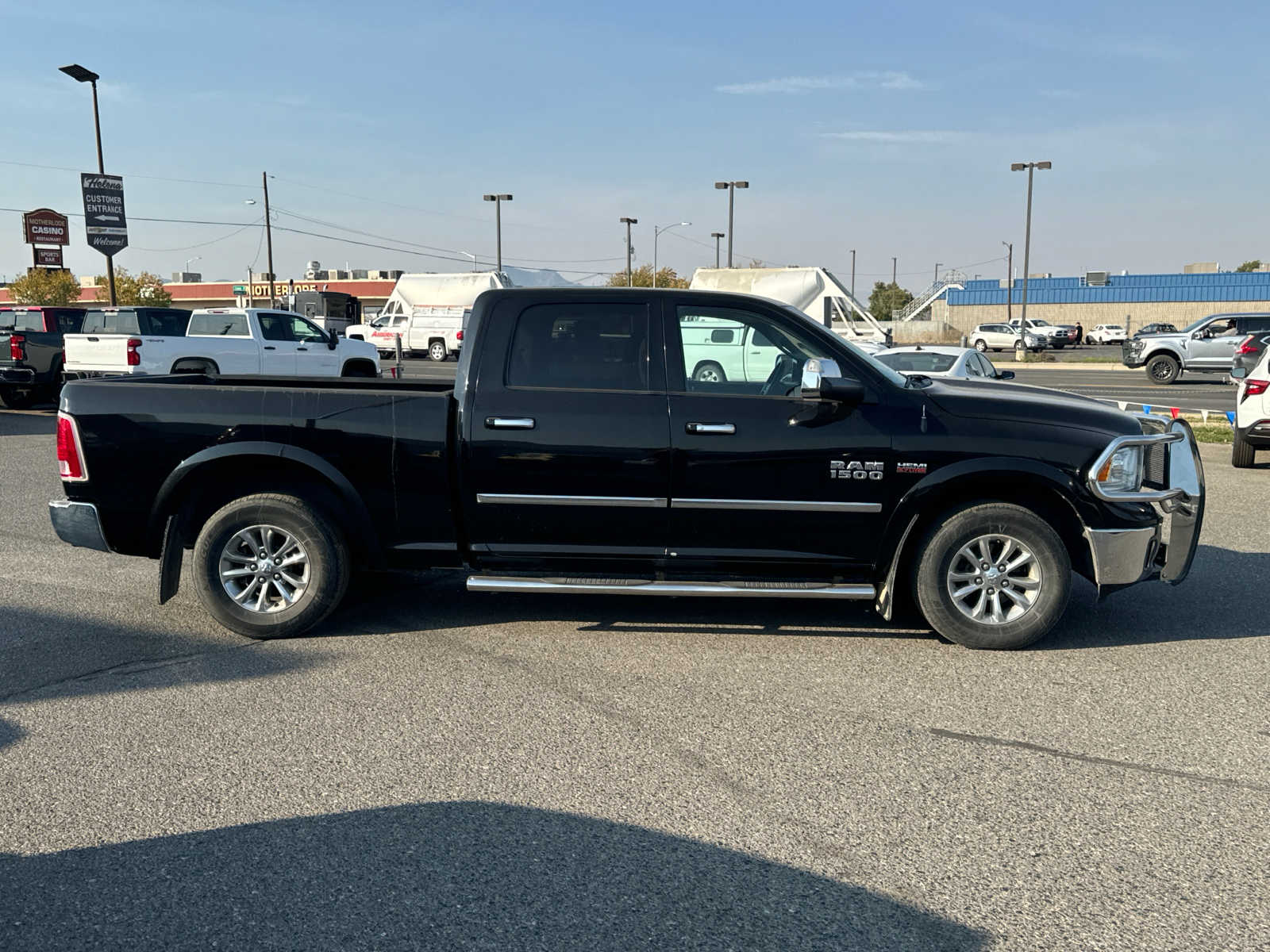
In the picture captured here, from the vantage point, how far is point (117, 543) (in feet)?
19.8

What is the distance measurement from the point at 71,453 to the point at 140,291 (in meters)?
85.9

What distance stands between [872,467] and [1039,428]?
0.90 metres

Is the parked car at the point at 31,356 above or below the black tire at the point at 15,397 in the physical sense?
above

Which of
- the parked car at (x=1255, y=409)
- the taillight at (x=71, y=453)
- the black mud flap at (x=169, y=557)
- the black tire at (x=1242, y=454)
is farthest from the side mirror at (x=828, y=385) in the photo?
the black tire at (x=1242, y=454)

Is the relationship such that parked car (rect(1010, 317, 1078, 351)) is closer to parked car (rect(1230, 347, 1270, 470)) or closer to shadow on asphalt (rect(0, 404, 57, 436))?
parked car (rect(1230, 347, 1270, 470))

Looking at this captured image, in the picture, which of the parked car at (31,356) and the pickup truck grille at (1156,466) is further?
the parked car at (31,356)

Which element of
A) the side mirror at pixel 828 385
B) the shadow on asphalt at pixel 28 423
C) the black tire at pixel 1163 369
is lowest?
the shadow on asphalt at pixel 28 423

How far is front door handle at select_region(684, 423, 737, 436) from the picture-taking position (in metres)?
5.69

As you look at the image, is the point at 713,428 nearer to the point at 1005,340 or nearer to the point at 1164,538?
the point at 1164,538

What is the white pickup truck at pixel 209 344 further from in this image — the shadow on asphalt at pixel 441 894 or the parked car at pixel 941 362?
the shadow on asphalt at pixel 441 894

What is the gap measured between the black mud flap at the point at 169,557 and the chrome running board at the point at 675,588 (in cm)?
172

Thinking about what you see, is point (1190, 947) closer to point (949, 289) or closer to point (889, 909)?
point (889, 909)

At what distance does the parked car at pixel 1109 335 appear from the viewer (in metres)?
67.6

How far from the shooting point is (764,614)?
256 inches
